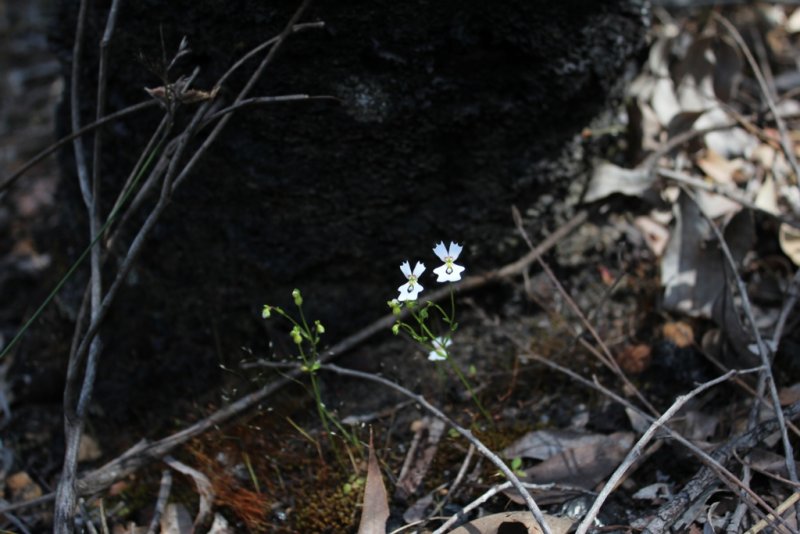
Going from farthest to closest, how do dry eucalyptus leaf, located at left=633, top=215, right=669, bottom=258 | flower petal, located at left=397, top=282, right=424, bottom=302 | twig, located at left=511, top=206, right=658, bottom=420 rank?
dry eucalyptus leaf, located at left=633, top=215, right=669, bottom=258 → twig, located at left=511, top=206, right=658, bottom=420 → flower petal, located at left=397, top=282, right=424, bottom=302

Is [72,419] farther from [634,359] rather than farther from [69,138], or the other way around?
[634,359]

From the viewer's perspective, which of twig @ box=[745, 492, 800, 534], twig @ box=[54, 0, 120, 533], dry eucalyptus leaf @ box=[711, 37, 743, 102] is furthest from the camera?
dry eucalyptus leaf @ box=[711, 37, 743, 102]

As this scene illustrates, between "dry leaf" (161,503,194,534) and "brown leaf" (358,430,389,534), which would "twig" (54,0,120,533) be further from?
"brown leaf" (358,430,389,534)

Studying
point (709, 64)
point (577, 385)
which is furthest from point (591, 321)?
point (709, 64)

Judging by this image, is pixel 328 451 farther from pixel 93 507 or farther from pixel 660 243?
pixel 660 243

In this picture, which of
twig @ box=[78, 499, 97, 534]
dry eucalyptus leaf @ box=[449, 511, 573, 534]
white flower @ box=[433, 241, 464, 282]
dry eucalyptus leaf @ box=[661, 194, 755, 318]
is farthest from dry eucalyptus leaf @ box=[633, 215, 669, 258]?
twig @ box=[78, 499, 97, 534]

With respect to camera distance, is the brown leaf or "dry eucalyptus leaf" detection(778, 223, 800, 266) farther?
"dry eucalyptus leaf" detection(778, 223, 800, 266)

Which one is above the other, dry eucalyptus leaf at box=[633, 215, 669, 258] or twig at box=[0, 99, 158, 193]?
twig at box=[0, 99, 158, 193]
